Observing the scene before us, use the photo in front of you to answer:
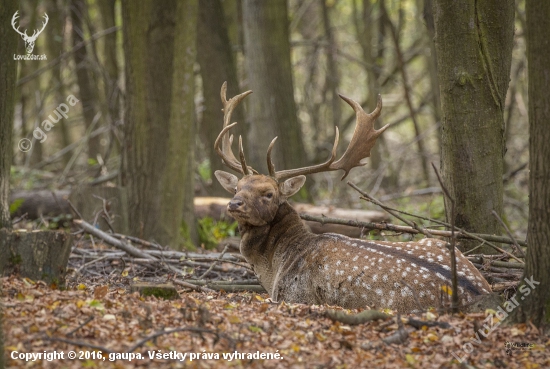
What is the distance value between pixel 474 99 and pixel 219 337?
13.2 ft

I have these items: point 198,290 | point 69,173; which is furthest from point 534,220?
point 69,173

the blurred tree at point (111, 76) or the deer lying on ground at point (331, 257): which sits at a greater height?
the blurred tree at point (111, 76)

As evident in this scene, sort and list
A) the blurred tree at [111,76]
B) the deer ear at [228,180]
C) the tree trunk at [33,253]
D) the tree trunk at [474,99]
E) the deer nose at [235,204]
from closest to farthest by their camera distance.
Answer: the tree trunk at [33,253] → the deer nose at [235,204] → the tree trunk at [474,99] → the deer ear at [228,180] → the blurred tree at [111,76]

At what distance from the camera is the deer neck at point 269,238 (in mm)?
7363

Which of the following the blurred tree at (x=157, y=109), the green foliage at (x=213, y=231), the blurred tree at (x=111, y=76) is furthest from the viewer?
the blurred tree at (x=111, y=76)

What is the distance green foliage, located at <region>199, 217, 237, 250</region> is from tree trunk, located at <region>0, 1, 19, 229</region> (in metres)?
5.15

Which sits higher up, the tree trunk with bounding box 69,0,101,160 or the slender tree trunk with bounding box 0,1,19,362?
the tree trunk with bounding box 69,0,101,160

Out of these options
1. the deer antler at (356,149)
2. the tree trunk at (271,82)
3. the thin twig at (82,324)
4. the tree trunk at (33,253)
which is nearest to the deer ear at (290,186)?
the deer antler at (356,149)

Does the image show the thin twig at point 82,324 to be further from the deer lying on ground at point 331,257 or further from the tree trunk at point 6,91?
the deer lying on ground at point 331,257

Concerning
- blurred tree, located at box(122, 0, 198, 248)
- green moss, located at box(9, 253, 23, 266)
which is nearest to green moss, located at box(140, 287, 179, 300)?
green moss, located at box(9, 253, 23, 266)

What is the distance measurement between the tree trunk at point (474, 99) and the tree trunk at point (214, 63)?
6.47m

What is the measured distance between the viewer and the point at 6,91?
6598mm

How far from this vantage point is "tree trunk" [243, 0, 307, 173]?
13.2m

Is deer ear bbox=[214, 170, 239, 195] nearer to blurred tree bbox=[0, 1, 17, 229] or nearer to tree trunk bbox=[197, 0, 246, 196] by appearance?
blurred tree bbox=[0, 1, 17, 229]
